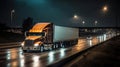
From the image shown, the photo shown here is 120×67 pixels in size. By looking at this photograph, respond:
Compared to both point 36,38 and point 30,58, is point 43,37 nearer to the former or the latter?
point 36,38

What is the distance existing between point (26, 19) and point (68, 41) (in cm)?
5363

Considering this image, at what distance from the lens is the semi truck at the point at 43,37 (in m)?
31.2

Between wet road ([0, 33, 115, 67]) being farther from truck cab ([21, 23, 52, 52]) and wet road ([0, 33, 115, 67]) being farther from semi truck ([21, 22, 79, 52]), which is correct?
semi truck ([21, 22, 79, 52])

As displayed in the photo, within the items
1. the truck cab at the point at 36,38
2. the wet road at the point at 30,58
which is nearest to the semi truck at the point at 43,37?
the truck cab at the point at 36,38

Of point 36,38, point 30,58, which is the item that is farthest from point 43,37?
point 30,58

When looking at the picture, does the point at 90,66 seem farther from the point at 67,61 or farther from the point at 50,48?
the point at 50,48

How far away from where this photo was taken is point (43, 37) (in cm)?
3259

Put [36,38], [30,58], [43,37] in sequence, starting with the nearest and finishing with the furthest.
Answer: [30,58] < [36,38] < [43,37]

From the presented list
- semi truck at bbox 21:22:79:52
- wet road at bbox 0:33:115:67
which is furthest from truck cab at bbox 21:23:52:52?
wet road at bbox 0:33:115:67

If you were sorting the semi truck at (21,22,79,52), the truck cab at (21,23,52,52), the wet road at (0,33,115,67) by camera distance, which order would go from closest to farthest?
the wet road at (0,33,115,67) < the truck cab at (21,23,52,52) < the semi truck at (21,22,79,52)

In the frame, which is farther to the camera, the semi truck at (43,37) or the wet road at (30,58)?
the semi truck at (43,37)

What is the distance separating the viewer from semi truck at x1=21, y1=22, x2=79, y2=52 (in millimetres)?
31172

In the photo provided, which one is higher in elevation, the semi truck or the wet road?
the semi truck

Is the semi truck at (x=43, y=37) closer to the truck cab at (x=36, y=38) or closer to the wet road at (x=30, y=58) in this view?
the truck cab at (x=36, y=38)
